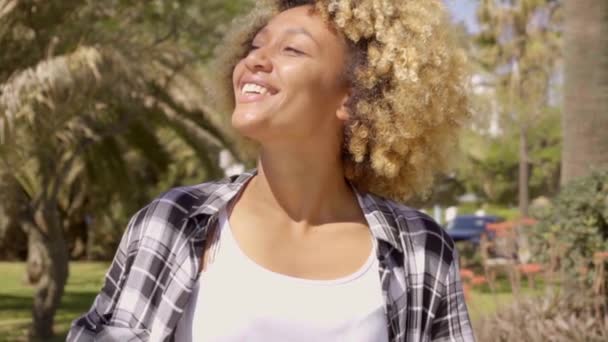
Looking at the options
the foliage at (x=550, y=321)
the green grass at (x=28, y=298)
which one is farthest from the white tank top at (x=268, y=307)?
the green grass at (x=28, y=298)

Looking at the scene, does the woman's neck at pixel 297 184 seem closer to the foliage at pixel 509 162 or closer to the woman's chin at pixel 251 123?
the woman's chin at pixel 251 123

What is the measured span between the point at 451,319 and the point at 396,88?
624 millimetres

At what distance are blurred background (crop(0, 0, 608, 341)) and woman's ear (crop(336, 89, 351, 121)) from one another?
17.2 inches

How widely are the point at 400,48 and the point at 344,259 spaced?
1.88 ft

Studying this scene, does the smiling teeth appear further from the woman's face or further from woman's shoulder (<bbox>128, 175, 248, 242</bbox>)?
woman's shoulder (<bbox>128, 175, 248, 242</bbox>)

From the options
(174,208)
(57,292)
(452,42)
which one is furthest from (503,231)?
(57,292)

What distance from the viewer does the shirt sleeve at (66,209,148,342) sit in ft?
7.53

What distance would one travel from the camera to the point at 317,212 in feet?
8.88

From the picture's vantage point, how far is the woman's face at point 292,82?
253 centimetres

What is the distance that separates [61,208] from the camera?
79.4ft

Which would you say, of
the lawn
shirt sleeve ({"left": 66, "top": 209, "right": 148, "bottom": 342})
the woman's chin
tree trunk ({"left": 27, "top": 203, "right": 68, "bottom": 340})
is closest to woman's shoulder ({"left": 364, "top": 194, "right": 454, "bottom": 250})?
the woman's chin

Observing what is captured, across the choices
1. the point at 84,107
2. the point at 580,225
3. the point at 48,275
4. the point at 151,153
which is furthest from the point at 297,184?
the point at 151,153

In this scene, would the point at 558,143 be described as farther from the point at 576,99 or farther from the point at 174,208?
the point at 174,208

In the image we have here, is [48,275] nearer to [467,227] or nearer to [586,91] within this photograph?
[586,91]
